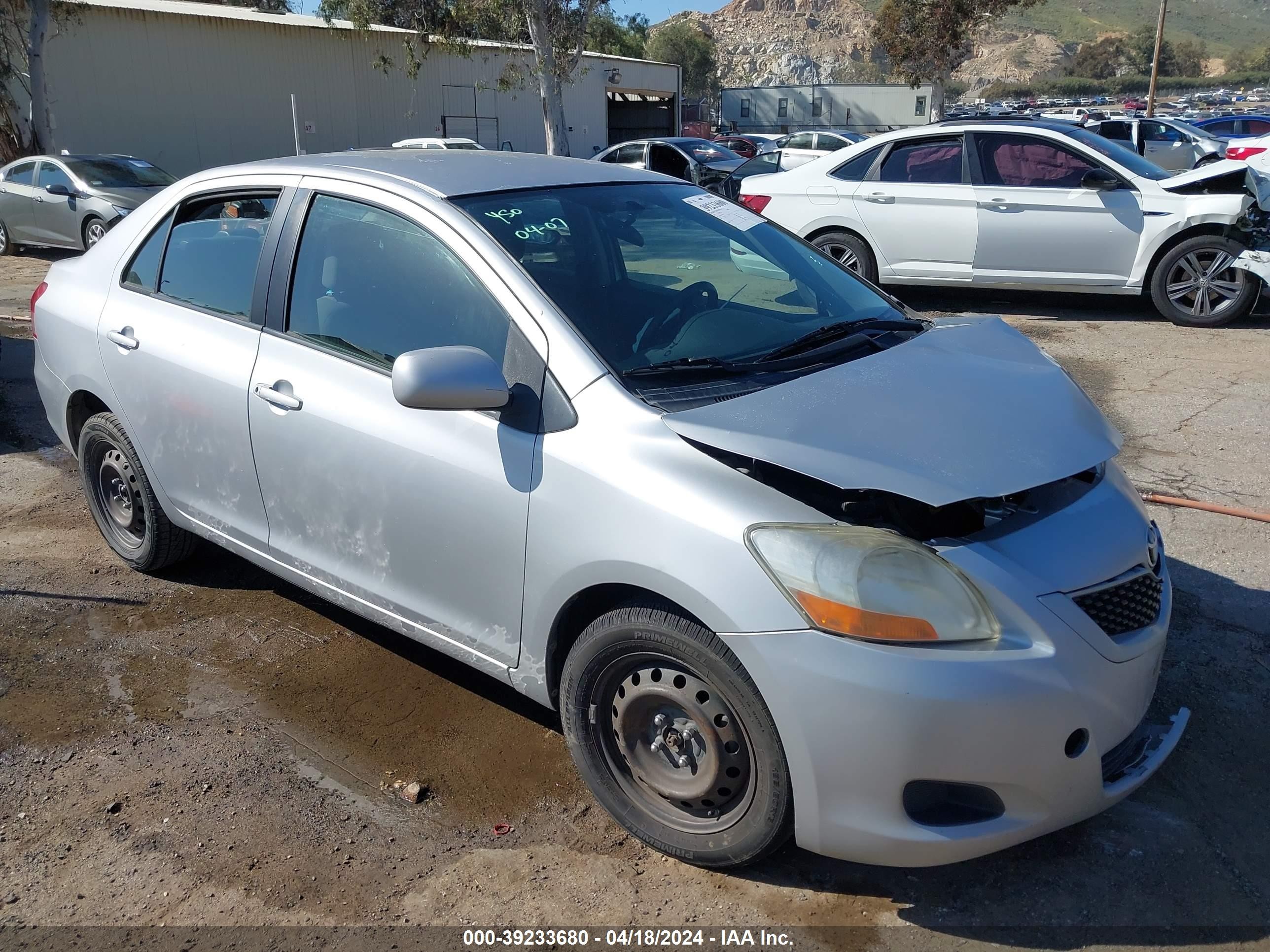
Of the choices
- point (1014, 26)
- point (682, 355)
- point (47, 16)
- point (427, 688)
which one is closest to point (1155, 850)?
point (682, 355)

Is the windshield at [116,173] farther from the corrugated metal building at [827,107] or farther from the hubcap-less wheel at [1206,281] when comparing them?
the corrugated metal building at [827,107]

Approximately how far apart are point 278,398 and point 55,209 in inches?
521

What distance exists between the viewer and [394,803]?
2.99 meters

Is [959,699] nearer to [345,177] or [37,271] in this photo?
[345,177]

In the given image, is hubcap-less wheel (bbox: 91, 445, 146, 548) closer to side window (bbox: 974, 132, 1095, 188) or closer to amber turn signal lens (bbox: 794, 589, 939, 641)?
amber turn signal lens (bbox: 794, 589, 939, 641)

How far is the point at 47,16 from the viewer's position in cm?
2041

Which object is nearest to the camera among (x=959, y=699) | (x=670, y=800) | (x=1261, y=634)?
(x=959, y=699)

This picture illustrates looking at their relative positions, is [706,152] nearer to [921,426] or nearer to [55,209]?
[55,209]

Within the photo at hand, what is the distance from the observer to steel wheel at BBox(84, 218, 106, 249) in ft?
45.0

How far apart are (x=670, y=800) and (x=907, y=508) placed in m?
0.96

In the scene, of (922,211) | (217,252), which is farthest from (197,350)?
(922,211)

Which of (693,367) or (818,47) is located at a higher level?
(818,47)

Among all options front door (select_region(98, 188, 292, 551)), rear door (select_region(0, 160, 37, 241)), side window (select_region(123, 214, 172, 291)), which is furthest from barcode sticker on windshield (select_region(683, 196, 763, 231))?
rear door (select_region(0, 160, 37, 241))

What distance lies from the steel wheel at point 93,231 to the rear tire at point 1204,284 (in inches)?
493
